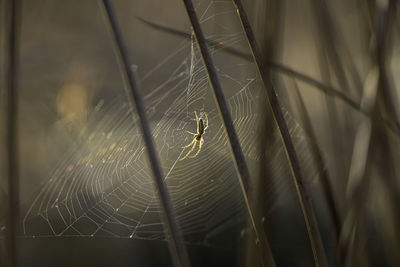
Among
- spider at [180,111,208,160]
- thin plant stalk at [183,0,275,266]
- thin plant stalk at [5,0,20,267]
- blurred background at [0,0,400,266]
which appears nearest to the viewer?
thin plant stalk at [183,0,275,266]

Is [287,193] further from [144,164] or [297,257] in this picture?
[144,164]

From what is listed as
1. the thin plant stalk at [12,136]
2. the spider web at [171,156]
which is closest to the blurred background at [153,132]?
the spider web at [171,156]

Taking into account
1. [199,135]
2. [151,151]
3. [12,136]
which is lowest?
[151,151]

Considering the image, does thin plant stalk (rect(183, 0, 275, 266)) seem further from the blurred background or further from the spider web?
the spider web

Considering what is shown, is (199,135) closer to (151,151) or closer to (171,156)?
(171,156)

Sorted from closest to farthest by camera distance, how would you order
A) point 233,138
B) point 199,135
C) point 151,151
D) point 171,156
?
point 233,138
point 151,151
point 199,135
point 171,156

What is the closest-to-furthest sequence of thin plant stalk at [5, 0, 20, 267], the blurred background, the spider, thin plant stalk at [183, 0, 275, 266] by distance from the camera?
thin plant stalk at [183, 0, 275, 266] < thin plant stalk at [5, 0, 20, 267] < the blurred background < the spider

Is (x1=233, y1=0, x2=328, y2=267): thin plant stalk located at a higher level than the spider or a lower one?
lower

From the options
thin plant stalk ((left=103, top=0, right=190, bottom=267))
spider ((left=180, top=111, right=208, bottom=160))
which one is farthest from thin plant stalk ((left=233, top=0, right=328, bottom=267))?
spider ((left=180, top=111, right=208, bottom=160))

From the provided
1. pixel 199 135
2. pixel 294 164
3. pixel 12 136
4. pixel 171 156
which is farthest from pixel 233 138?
pixel 171 156

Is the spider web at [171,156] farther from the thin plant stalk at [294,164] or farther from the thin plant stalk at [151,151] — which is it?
the thin plant stalk at [294,164]

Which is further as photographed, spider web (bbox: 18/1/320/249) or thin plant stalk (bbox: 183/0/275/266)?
spider web (bbox: 18/1/320/249)

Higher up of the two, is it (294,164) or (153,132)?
(153,132)
